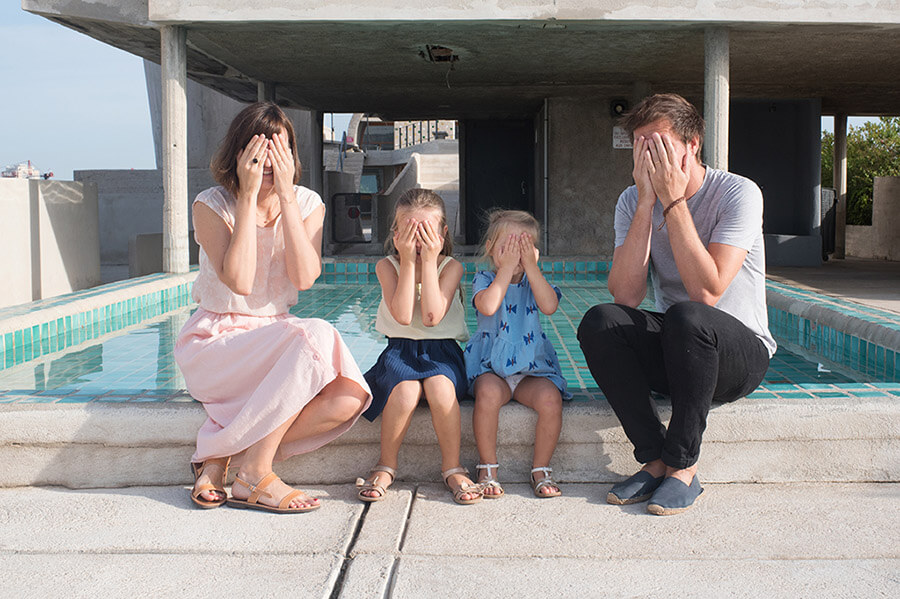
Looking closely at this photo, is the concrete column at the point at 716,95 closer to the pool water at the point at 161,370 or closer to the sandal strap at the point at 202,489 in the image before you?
the pool water at the point at 161,370

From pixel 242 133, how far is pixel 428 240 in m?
0.76

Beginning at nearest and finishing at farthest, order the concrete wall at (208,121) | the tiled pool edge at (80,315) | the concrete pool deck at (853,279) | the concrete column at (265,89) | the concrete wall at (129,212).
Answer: the tiled pool edge at (80,315) → the concrete pool deck at (853,279) → the concrete column at (265,89) → the concrete wall at (129,212) → the concrete wall at (208,121)

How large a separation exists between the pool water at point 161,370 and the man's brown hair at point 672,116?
105 cm

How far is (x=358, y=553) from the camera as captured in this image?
2.48m

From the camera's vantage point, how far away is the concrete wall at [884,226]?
14.2m

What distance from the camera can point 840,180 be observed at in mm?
16609

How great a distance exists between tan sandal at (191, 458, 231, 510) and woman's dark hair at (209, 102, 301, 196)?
37.8 inches

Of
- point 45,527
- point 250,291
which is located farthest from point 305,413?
point 45,527

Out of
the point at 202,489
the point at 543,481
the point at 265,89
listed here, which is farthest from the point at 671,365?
the point at 265,89

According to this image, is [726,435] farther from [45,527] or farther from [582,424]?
[45,527]

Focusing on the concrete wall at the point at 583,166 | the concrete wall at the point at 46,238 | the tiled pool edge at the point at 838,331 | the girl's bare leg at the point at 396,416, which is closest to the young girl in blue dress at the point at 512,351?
the girl's bare leg at the point at 396,416

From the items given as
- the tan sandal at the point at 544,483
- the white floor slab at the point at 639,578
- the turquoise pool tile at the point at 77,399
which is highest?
the turquoise pool tile at the point at 77,399

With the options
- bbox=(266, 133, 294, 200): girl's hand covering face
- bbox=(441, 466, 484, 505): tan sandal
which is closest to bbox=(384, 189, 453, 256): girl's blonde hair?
bbox=(266, 133, 294, 200): girl's hand covering face

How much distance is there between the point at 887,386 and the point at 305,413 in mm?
2284
